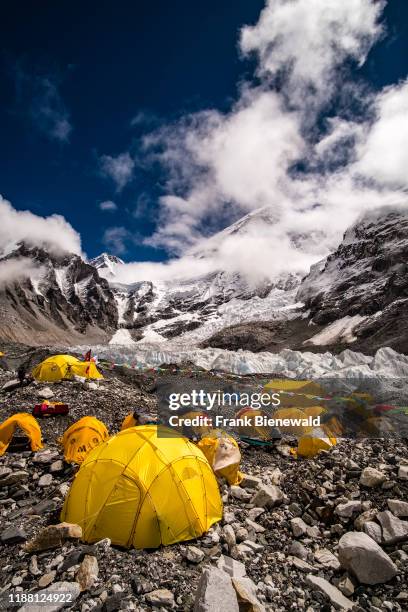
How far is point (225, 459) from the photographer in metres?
9.17

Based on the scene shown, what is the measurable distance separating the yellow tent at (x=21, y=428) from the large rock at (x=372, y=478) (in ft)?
30.9

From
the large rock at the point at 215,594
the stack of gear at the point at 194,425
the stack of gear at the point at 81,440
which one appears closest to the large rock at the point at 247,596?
the large rock at the point at 215,594

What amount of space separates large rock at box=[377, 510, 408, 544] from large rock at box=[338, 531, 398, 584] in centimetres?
47

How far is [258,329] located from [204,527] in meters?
144

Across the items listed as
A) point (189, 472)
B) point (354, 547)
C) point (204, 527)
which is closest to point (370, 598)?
point (354, 547)

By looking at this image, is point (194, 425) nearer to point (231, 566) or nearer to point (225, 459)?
point (225, 459)

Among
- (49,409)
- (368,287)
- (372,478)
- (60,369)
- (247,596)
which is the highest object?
(368,287)

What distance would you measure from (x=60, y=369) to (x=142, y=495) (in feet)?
64.9

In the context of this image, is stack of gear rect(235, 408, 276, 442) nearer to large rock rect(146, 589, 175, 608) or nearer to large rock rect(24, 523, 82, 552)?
large rock rect(24, 523, 82, 552)

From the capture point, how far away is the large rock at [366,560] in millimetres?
5148

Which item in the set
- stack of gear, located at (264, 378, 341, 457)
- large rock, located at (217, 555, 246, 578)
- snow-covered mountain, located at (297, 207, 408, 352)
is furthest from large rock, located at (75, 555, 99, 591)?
snow-covered mountain, located at (297, 207, 408, 352)

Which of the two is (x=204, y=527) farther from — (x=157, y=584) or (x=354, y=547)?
(x=354, y=547)

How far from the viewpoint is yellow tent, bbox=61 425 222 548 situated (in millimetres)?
6148

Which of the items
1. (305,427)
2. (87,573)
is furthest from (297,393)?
(87,573)
